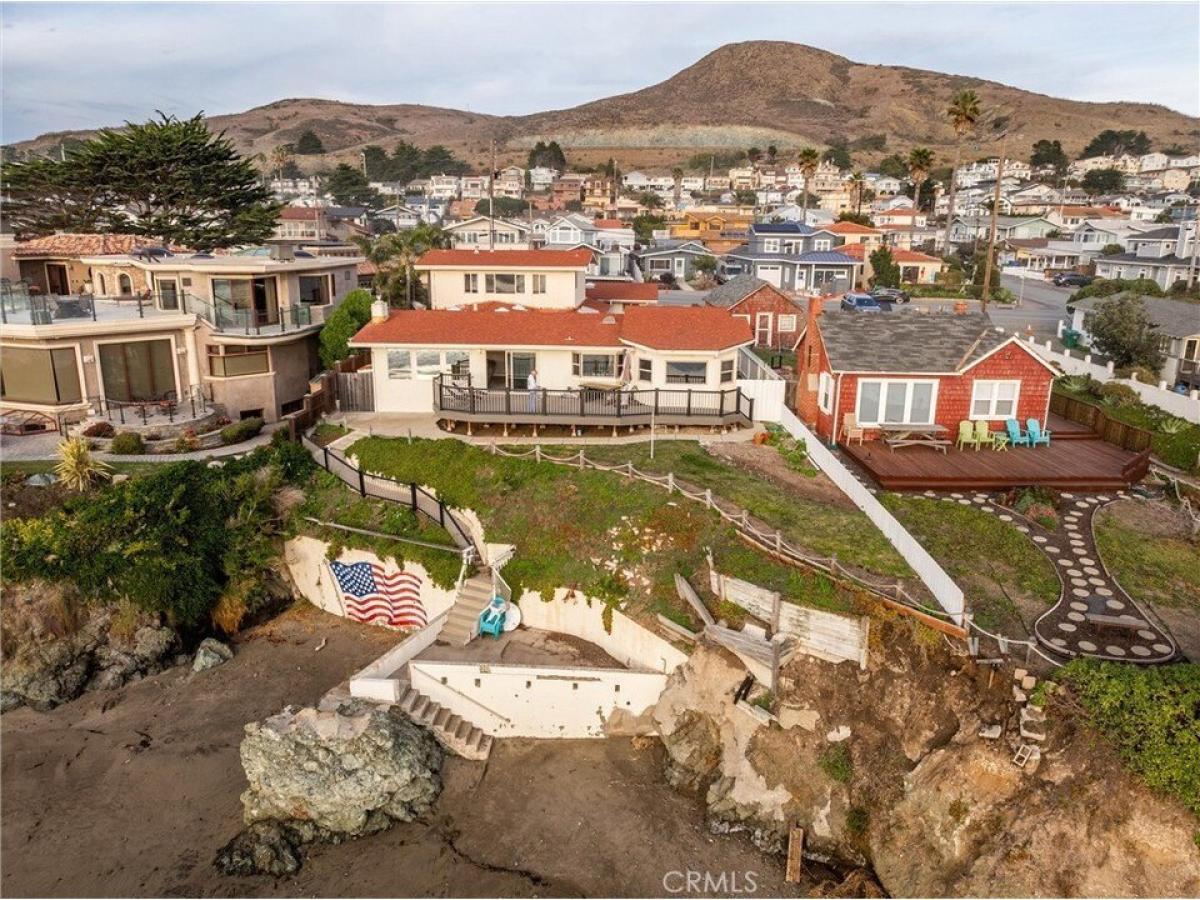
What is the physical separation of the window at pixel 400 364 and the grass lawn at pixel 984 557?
53.9 ft

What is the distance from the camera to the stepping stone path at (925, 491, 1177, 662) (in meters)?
14.9

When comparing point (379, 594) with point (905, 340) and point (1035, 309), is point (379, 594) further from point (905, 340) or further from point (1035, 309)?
point (1035, 309)

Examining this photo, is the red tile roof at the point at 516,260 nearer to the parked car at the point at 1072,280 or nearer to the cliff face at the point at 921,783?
the cliff face at the point at 921,783

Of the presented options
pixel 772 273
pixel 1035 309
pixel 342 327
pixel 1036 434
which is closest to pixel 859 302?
pixel 772 273

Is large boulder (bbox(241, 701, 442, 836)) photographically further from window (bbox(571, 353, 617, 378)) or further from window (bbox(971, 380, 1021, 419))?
window (bbox(971, 380, 1021, 419))

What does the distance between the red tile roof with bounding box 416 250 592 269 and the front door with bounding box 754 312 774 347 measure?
14.3 meters

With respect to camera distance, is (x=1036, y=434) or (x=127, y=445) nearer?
(x=127, y=445)

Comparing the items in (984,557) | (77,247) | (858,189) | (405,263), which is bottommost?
(984,557)

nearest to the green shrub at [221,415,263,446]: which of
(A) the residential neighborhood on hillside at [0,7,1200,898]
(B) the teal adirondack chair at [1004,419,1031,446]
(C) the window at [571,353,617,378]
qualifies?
(A) the residential neighborhood on hillside at [0,7,1200,898]

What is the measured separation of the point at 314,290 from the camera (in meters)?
33.9

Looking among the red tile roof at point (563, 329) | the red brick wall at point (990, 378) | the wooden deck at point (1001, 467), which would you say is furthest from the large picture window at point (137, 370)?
the wooden deck at point (1001, 467)

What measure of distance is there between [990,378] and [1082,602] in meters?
10.8

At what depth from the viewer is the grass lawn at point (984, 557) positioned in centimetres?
1631

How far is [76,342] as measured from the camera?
2630 centimetres
